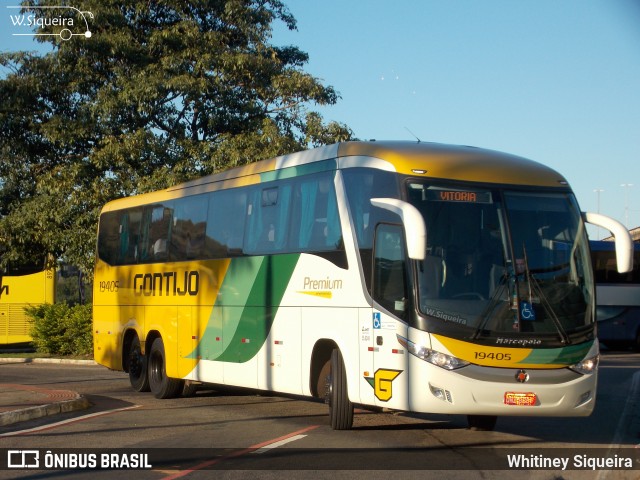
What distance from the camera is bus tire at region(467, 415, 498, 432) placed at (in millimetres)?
12641

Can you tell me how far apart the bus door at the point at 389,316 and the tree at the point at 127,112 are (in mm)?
15113

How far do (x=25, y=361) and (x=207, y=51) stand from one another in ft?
37.5

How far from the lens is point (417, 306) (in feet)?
35.4

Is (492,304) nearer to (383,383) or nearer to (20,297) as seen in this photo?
(383,383)

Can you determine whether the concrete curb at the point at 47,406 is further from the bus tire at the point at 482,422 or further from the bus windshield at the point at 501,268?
the bus tire at the point at 482,422

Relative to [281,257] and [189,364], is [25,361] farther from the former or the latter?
[281,257]

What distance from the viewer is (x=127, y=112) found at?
27516mm

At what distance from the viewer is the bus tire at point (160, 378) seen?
17.3 metres

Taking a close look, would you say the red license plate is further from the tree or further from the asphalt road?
the tree

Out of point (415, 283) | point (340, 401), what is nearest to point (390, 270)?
point (415, 283)

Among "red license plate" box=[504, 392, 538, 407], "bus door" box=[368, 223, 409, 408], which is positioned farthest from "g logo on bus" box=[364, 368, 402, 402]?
"red license plate" box=[504, 392, 538, 407]

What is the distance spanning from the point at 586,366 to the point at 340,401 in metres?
3.16

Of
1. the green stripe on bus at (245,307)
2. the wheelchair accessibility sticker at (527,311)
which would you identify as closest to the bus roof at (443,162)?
the wheelchair accessibility sticker at (527,311)

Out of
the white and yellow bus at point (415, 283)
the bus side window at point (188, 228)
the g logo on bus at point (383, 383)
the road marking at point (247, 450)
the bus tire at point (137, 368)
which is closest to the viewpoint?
the road marking at point (247, 450)
